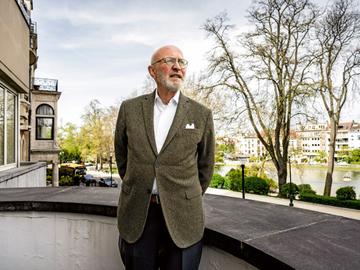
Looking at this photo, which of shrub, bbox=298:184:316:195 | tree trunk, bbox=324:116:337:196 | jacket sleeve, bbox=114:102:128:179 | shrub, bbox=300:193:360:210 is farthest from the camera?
tree trunk, bbox=324:116:337:196

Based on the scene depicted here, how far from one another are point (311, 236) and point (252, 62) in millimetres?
17740

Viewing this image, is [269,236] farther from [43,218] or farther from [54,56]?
[54,56]

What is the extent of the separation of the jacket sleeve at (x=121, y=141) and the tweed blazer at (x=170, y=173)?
5 cm

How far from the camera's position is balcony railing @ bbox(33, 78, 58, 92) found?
21.3 m

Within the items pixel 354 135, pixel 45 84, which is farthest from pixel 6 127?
pixel 354 135

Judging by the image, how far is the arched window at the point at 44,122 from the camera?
2117 cm

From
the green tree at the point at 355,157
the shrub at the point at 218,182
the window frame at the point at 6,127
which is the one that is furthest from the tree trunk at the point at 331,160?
the green tree at the point at 355,157

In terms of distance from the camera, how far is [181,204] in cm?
121

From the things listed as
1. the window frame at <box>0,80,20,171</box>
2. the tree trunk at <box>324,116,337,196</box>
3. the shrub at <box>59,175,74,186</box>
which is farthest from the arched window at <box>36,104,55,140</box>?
the tree trunk at <box>324,116,337,196</box>

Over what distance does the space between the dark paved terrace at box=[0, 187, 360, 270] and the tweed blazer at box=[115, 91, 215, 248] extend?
9.5 inches

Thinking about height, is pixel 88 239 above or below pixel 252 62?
below

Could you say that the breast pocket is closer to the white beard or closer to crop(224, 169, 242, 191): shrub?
the white beard

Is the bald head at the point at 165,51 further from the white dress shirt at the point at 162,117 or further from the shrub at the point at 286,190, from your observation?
the shrub at the point at 286,190

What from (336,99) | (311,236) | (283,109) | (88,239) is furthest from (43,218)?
(336,99)
